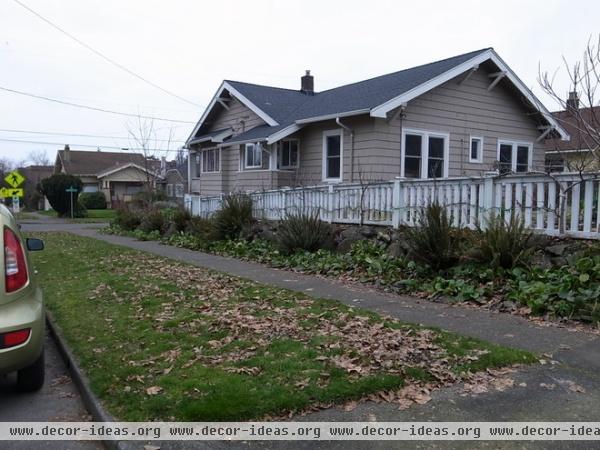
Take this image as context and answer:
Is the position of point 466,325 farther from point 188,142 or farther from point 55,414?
point 188,142

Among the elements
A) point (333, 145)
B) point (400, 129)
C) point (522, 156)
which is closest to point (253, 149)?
point (333, 145)

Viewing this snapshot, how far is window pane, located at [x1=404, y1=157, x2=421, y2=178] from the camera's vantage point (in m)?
15.2

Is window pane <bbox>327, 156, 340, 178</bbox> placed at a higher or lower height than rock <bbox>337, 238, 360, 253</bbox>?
higher

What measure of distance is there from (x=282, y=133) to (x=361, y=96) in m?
2.71

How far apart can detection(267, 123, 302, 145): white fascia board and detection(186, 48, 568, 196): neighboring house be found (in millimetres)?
32

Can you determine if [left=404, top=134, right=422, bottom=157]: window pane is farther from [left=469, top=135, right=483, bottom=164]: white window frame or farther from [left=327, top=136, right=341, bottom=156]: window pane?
[left=469, top=135, right=483, bottom=164]: white window frame

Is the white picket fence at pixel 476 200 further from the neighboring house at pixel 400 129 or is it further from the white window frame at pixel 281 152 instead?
the white window frame at pixel 281 152

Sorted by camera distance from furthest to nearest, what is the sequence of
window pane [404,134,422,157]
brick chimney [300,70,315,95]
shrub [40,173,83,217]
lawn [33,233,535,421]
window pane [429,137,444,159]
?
shrub [40,173,83,217], brick chimney [300,70,315,95], window pane [429,137,444,159], window pane [404,134,422,157], lawn [33,233,535,421]

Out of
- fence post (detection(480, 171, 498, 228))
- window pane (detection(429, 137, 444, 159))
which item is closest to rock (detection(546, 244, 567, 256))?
fence post (detection(480, 171, 498, 228))

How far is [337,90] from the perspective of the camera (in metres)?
19.2

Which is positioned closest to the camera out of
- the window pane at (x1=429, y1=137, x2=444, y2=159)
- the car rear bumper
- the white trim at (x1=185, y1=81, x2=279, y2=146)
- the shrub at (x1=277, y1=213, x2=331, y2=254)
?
the car rear bumper

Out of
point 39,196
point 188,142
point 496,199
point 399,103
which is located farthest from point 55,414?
point 39,196

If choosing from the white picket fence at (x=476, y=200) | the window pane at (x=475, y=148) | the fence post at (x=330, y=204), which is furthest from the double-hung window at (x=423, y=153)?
the white picket fence at (x=476, y=200)

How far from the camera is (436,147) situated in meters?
15.7
